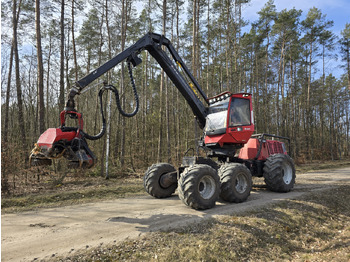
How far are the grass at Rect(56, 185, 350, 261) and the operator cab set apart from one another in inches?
86.9

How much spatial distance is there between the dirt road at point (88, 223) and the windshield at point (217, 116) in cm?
235

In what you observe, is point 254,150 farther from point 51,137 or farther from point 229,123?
point 51,137

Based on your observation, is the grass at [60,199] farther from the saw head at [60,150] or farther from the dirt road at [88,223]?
the saw head at [60,150]

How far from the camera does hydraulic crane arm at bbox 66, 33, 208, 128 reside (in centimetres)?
521

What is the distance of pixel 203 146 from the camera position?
8.05 meters

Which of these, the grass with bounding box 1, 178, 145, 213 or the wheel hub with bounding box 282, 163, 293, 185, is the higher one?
the wheel hub with bounding box 282, 163, 293, 185

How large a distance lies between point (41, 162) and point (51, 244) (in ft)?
4.89

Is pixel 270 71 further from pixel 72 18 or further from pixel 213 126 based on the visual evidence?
pixel 213 126

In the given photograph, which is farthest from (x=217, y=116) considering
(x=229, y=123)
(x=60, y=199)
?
(x=60, y=199)

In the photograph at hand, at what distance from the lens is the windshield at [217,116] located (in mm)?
7305

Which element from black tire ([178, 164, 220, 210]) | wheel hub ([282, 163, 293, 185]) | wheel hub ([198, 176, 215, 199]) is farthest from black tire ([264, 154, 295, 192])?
wheel hub ([198, 176, 215, 199])

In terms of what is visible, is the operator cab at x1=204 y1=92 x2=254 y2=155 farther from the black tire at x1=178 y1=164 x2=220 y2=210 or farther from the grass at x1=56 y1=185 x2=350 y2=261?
the grass at x1=56 y1=185 x2=350 y2=261

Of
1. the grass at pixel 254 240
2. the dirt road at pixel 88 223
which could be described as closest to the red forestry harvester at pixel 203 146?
the dirt road at pixel 88 223

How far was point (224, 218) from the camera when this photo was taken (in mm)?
5297
